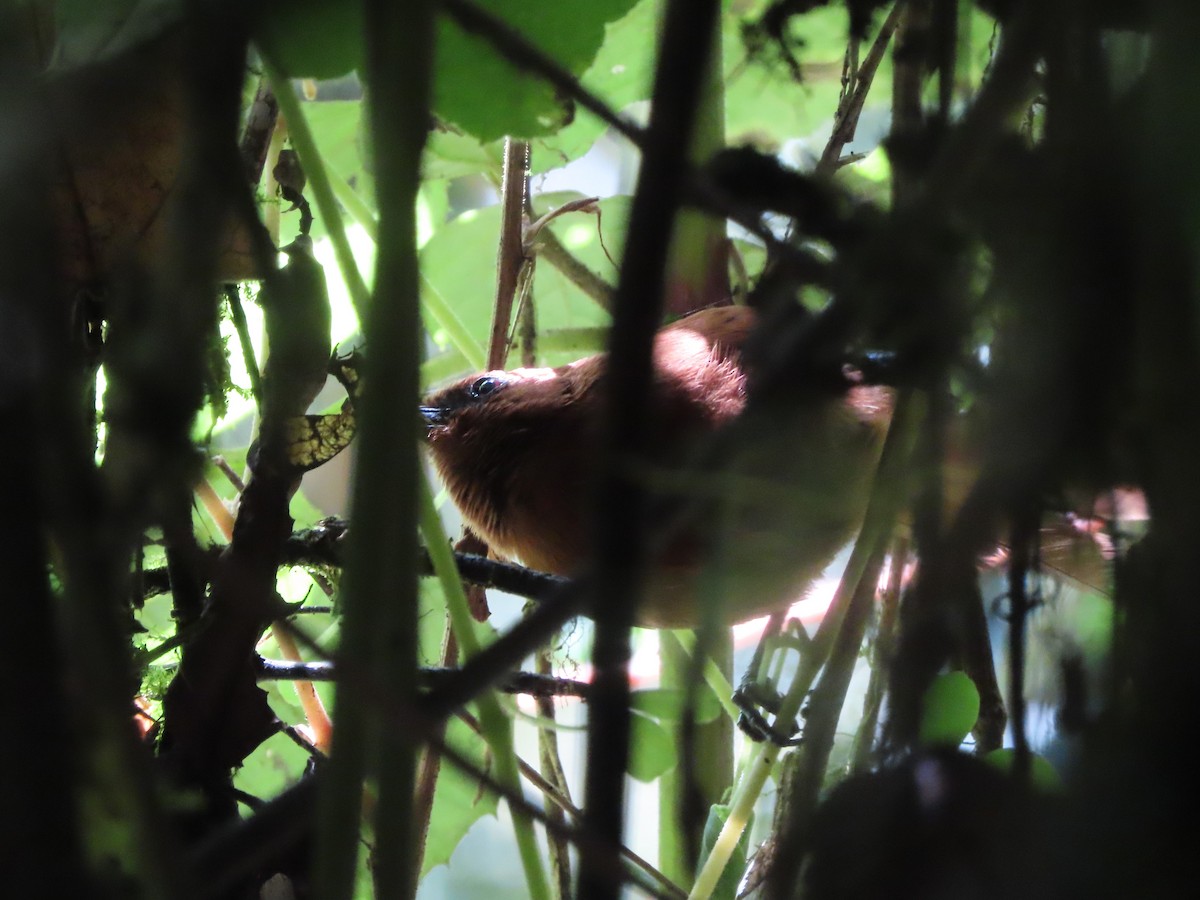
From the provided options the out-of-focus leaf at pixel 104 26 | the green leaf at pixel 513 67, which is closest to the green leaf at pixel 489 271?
the green leaf at pixel 513 67

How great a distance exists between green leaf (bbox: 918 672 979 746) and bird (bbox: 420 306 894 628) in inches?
3.3

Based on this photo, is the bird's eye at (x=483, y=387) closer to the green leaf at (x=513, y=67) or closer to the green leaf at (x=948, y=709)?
the green leaf at (x=513, y=67)

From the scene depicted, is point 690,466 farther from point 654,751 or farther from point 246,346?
point 654,751

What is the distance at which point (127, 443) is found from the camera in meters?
0.30

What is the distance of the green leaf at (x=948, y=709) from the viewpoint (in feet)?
1.00

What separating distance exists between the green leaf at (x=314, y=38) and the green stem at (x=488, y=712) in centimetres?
18

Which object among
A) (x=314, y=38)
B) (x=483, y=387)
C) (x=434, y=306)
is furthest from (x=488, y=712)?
(x=483, y=387)

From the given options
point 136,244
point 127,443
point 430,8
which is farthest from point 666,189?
point 136,244

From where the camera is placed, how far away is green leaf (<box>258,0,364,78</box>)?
329mm

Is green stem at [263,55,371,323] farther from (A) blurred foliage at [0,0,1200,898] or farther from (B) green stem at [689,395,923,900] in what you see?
(B) green stem at [689,395,923,900]

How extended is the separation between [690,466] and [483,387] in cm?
83

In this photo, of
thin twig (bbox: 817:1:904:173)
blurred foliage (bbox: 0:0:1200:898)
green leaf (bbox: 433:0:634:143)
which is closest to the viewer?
blurred foliage (bbox: 0:0:1200:898)

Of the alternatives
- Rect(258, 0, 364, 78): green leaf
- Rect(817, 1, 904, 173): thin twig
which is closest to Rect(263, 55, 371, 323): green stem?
Rect(258, 0, 364, 78): green leaf

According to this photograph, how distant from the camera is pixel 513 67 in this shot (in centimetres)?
46
